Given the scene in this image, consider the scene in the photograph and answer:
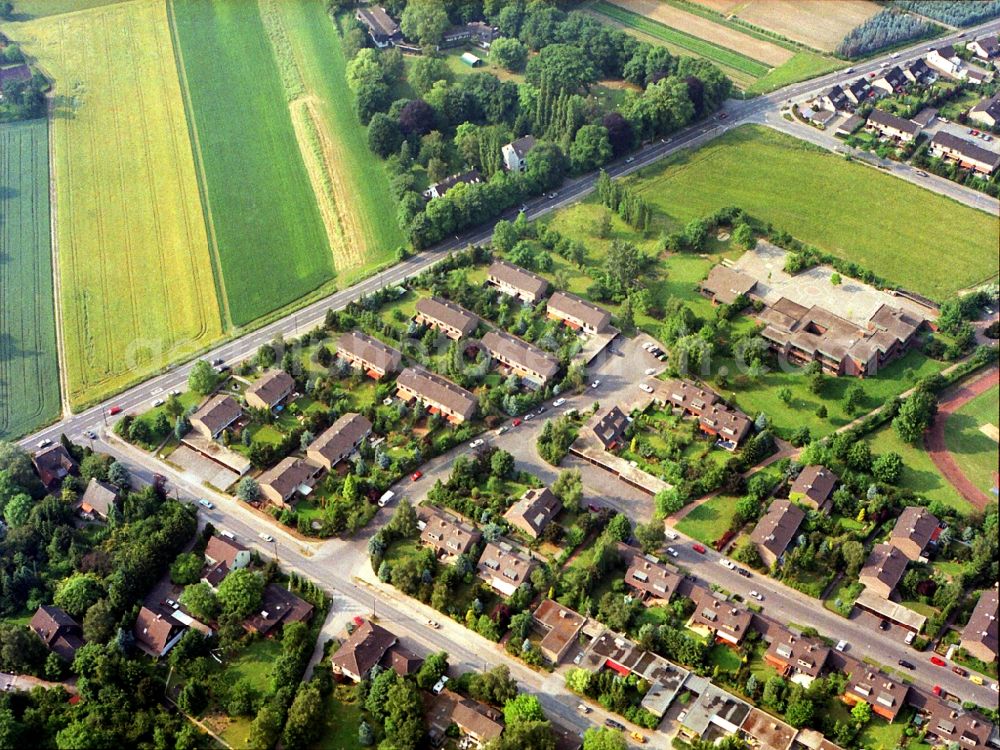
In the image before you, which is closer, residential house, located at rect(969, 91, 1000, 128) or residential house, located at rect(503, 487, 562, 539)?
residential house, located at rect(503, 487, 562, 539)

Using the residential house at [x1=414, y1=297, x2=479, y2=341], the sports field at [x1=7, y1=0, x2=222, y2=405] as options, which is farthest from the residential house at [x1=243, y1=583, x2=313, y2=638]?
the residential house at [x1=414, y1=297, x2=479, y2=341]

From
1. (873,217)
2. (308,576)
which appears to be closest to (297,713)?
(308,576)

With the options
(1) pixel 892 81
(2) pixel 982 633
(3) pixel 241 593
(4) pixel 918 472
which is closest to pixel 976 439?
(4) pixel 918 472

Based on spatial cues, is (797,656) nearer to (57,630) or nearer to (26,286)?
(57,630)

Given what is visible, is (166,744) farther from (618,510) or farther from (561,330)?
(561,330)

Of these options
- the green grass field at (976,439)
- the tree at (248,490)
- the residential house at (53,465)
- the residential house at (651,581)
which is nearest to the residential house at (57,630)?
the residential house at (53,465)

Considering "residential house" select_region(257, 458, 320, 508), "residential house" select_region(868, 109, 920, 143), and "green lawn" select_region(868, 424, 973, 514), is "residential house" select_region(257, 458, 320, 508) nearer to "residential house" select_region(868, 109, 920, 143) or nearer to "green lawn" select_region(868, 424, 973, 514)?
"green lawn" select_region(868, 424, 973, 514)
